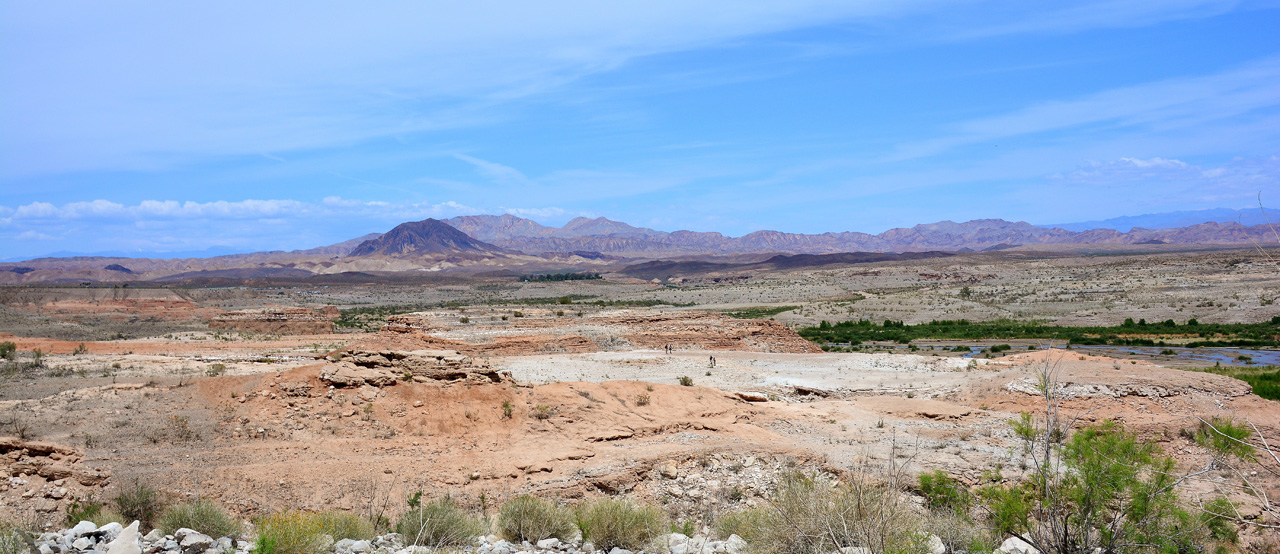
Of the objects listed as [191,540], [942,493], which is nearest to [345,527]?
[191,540]

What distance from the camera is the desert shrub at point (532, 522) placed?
27.4ft

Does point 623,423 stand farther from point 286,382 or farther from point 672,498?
point 286,382

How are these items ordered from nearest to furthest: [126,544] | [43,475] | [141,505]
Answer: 1. [126,544]
2. [141,505]
3. [43,475]

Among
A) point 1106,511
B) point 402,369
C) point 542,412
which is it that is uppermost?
point 402,369

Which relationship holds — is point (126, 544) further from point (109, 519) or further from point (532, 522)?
point (532, 522)

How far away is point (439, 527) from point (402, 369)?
722cm

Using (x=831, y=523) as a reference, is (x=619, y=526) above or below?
below

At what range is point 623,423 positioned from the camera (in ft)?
45.0

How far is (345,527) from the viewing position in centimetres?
805

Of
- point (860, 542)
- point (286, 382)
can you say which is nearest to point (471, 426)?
point (286, 382)

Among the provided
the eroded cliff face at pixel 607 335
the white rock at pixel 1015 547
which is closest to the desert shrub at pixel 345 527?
the white rock at pixel 1015 547

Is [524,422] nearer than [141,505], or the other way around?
[141,505]

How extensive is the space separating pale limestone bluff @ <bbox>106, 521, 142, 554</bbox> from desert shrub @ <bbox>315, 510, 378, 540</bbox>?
171 cm

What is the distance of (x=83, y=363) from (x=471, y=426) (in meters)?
20.4
